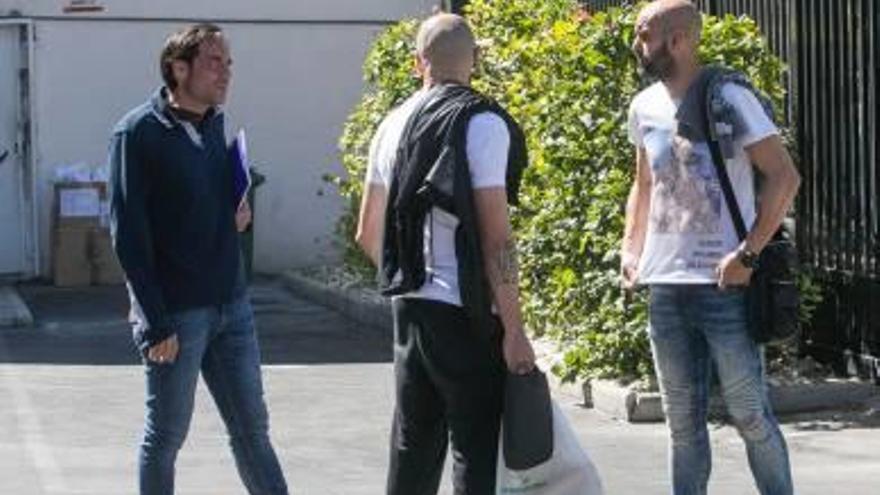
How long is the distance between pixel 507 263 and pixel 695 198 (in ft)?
2.80

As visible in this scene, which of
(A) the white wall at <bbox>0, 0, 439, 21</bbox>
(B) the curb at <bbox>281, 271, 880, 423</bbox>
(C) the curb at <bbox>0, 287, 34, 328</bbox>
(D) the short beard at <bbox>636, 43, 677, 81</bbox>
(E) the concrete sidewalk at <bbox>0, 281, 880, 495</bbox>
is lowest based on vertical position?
(E) the concrete sidewalk at <bbox>0, 281, 880, 495</bbox>

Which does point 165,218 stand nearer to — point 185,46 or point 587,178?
point 185,46

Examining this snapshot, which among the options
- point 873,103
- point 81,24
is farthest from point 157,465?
point 81,24

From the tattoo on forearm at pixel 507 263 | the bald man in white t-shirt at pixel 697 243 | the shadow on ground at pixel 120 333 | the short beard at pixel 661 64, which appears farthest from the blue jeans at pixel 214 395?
the shadow on ground at pixel 120 333

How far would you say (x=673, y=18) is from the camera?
6066mm

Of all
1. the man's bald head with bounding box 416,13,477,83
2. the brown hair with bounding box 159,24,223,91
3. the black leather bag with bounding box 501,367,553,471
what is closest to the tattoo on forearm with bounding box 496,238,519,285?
the black leather bag with bounding box 501,367,553,471

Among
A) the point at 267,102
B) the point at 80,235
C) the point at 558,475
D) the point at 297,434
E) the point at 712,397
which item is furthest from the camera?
the point at 267,102

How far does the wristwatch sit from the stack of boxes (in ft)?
42.0

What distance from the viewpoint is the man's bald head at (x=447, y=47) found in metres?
5.64

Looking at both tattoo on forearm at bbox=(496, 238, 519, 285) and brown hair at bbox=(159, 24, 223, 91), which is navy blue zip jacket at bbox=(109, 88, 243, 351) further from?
tattoo on forearm at bbox=(496, 238, 519, 285)

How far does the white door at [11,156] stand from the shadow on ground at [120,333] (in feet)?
2.27

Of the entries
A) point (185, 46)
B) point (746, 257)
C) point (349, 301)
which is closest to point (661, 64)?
point (746, 257)

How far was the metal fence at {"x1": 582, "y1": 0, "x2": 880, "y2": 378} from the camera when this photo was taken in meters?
10.1

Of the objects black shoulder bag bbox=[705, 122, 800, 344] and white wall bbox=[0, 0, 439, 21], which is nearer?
black shoulder bag bbox=[705, 122, 800, 344]
